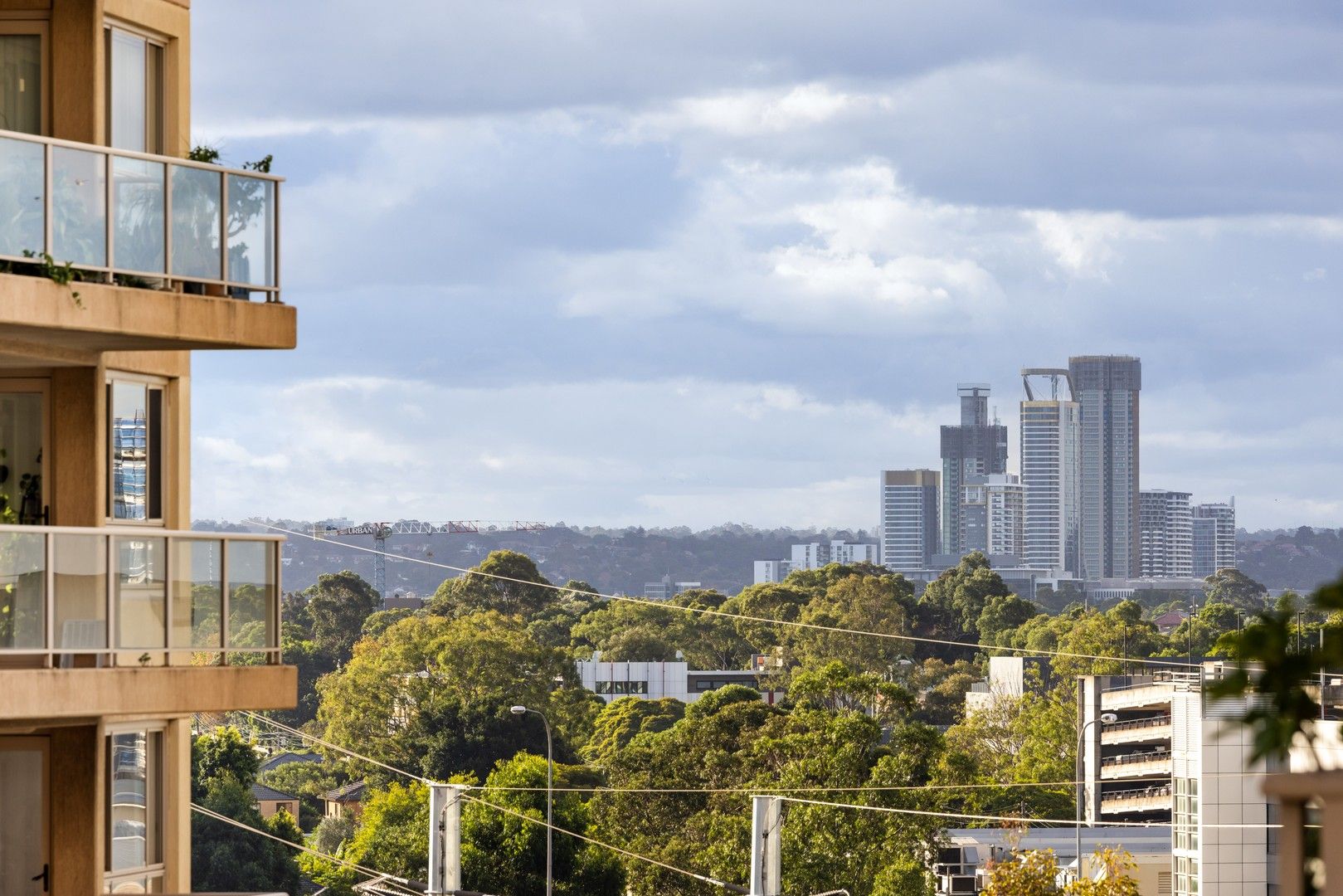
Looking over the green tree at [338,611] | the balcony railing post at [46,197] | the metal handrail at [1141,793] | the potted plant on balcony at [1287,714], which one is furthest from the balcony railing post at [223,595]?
the green tree at [338,611]

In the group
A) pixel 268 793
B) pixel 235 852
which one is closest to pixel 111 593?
pixel 235 852

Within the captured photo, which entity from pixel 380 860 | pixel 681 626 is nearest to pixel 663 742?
pixel 380 860

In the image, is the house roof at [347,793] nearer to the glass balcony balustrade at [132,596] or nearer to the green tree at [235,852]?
the green tree at [235,852]

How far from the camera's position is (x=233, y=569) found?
49.8ft

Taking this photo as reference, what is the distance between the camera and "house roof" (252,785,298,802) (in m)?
100

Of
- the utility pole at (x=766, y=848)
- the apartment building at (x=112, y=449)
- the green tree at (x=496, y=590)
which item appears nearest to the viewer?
the apartment building at (x=112, y=449)

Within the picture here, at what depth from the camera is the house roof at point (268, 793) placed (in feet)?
329

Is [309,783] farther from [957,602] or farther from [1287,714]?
[1287,714]

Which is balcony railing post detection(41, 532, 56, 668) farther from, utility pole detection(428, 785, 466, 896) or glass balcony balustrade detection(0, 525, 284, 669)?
utility pole detection(428, 785, 466, 896)

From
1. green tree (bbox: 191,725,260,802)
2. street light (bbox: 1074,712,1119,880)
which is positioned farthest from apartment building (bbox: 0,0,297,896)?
green tree (bbox: 191,725,260,802)

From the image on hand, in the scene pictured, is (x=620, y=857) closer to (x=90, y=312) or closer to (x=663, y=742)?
(x=663, y=742)

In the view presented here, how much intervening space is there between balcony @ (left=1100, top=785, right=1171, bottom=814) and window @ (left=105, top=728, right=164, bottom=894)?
77648mm

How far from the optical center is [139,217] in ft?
50.5

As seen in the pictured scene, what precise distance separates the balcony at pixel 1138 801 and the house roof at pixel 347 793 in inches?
1377
